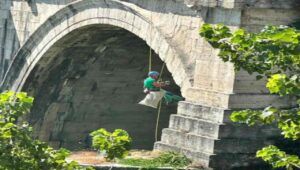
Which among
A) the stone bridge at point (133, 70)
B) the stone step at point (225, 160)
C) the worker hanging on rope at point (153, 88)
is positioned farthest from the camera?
the worker hanging on rope at point (153, 88)

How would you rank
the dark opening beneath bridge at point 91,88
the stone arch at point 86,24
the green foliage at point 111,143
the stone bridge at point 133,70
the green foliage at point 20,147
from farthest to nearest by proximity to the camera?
1. the dark opening beneath bridge at point 91,88
2. the stone arch at point 86,24
3. the stone bridge at point 133,70
4. the green foliage at point 111,143
5. the green foliage at point 20,147

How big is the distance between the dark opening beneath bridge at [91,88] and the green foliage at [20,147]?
977cm

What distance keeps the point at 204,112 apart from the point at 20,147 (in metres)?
4.94

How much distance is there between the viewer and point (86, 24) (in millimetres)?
23297

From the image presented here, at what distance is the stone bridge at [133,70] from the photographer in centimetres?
1792

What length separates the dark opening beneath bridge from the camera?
25453 mm

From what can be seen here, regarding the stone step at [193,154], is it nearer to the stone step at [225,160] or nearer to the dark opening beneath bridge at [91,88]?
the stone step at [225,160]

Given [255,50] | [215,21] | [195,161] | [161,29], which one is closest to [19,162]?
[255,50]

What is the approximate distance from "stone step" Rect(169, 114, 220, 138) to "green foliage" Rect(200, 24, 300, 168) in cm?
494

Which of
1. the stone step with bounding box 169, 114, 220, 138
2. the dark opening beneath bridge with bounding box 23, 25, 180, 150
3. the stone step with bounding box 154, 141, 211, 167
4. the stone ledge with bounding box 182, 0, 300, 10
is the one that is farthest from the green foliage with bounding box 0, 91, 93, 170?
the dark opening beneath bridge with bounding box 23, 25, 180, 150

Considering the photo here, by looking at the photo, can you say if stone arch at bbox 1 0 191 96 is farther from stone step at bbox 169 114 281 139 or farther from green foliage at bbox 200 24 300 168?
green foliage at bbox 200 24 300 168

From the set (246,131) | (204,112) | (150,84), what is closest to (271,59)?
(246,131)

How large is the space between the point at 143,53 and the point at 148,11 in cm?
543

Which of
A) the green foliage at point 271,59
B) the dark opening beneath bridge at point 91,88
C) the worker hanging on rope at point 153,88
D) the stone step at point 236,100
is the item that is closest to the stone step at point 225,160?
the stone step at point 236,100
